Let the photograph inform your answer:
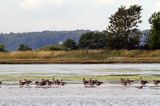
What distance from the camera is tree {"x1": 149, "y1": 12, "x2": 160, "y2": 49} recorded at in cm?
10809

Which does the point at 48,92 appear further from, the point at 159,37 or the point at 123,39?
the point at 123,39

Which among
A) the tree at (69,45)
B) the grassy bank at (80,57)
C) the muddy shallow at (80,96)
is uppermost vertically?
the tree at (69,45)

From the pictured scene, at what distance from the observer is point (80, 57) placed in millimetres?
105125

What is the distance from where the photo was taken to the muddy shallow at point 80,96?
33.7 metres

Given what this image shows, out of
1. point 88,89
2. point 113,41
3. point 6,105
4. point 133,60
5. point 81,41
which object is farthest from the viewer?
point 81,41

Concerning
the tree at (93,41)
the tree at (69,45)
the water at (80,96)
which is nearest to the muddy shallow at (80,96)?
the water at (80,96)

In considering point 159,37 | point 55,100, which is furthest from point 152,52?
point 55,100

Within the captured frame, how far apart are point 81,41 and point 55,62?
56330 millimetres

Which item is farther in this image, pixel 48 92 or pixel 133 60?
pixel 133 60

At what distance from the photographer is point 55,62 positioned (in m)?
99.6

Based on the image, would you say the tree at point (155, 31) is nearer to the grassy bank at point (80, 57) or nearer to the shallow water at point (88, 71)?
the grassy bank at point (80, 57)

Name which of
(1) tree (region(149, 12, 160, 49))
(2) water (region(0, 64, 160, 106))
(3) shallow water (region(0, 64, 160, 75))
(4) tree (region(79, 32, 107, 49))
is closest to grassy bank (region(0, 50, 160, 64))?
(1) tree (region(149, 12, 160, 49))

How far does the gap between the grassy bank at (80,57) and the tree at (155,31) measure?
9.55 ft

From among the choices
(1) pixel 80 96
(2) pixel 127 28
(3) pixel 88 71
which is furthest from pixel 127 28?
(1) pixel 80 96
